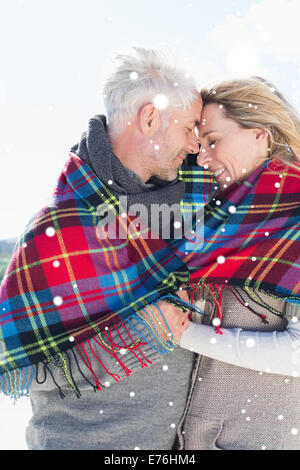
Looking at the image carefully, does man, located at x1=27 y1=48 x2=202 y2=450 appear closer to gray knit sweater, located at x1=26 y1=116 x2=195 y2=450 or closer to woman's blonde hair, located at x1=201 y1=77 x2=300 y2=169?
gray knit sweater, located at x1=26 y1=116 x2=195 y2=450

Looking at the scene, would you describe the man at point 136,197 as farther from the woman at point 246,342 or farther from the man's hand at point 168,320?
the woman at point 246,342

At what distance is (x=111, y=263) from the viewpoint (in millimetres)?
1999

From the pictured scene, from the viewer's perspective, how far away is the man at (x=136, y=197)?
6.28 ft

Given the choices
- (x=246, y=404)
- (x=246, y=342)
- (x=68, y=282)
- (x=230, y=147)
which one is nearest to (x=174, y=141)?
Answer: (x=230, y=147)

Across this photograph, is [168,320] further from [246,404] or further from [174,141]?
[174,141]

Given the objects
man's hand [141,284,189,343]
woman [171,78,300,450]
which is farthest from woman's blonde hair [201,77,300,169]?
man's hand [141,284,189,343]

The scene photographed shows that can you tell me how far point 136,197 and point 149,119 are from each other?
415mm

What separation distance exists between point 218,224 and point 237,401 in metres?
0.79

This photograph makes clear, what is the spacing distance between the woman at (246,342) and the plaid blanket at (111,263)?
5cm

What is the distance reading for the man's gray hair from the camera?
7.18 ft

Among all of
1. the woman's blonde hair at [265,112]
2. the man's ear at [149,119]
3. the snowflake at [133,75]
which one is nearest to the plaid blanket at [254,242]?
the woman's blonde hair at [265,112]

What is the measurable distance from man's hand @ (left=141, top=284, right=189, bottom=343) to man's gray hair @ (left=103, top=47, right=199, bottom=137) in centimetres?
91

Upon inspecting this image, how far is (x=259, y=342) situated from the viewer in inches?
72.3

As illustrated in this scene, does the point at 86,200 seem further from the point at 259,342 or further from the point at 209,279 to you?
the point at 259,342
